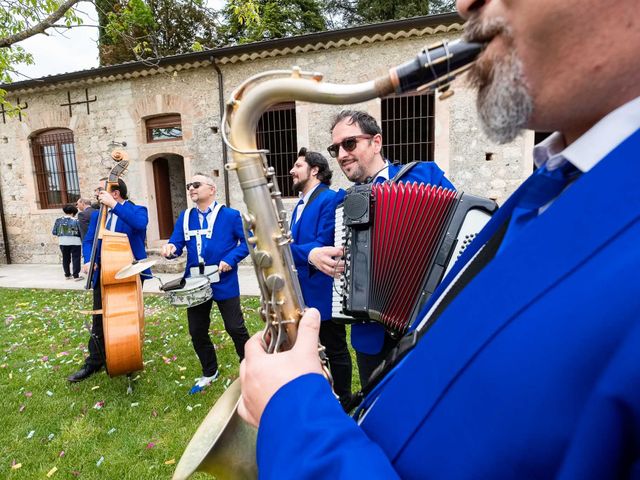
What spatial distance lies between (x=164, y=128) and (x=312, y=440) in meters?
11.2

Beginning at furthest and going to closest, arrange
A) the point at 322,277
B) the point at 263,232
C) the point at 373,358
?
1. the point at 322,277
2. the point at 373,358
3. the point at 263,232

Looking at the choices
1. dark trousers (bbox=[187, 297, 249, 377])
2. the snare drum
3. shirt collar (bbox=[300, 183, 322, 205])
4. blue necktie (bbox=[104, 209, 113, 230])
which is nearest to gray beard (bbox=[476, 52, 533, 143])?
shirt collar (bbox=[300, 183, 322, 205])

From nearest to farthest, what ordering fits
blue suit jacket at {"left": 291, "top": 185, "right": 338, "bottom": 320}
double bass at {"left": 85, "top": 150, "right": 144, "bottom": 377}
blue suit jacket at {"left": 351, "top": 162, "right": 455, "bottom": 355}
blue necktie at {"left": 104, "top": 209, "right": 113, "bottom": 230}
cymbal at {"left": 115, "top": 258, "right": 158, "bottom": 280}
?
1. blue suit jacket at {"left": 351, "top": 162, "right": 455, "bottom": 355}
2. blue suit jacket at {"left": 291, "top": 185, "right": 338, "bottom": 320}
3. cymbal at {"left": 115, "top": 258, "right": 158, "bottom": 280}
4. double bass at {"left": 85, "top": 150, "right": 144, "bottom": 377}
5. blue necktie at {"left": 104, "top": 209, "right": 113, "bottom": 230}

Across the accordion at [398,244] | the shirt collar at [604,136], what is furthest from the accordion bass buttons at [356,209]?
the shirt collar at [604,136]

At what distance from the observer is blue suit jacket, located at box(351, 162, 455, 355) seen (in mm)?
2229

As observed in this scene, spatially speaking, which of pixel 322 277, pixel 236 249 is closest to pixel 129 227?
pixel 236 249

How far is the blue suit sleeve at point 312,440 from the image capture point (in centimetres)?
Answer: 63

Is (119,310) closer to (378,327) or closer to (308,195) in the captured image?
(308,195)

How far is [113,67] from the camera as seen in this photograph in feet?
32.1

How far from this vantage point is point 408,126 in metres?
8.80

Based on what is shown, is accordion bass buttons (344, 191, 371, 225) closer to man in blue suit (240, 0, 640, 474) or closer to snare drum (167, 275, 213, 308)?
man in blue suit (240, 0, 640, 474)

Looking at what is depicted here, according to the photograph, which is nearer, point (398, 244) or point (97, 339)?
point (398, 244)

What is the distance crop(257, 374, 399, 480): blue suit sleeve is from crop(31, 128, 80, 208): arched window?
13118 millimetres

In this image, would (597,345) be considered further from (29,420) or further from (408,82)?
(29,420)
